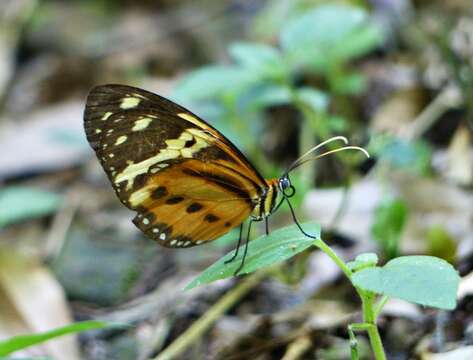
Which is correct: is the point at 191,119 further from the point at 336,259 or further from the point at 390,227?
the point at 390,227

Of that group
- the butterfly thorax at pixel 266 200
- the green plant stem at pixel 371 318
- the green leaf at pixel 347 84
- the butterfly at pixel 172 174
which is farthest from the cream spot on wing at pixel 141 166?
the green leaf at pixel 347 84

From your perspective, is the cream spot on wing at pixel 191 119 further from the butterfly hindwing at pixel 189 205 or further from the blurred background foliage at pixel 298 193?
the blurred background foliage at pixel 298 193

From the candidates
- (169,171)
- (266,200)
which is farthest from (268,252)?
(169,171)

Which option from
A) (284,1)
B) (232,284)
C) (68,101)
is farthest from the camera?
(68,101)

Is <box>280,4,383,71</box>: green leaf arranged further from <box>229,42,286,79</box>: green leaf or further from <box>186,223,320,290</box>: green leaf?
<box>186,223,320,290</box>: green leaf

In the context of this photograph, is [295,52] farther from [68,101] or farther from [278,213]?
[68,101]

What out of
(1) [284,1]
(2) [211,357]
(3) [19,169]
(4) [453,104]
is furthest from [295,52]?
→ (3) [19,169]

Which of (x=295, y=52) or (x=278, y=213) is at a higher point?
(x=295, y=52)
